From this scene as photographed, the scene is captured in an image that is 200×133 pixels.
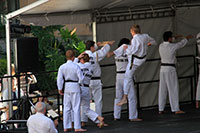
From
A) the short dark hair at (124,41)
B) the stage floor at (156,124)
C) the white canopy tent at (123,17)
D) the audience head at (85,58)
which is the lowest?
the stage floor at (156,124)

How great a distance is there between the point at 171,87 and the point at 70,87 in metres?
2.49

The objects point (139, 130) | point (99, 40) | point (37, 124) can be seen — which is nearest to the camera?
point (37, 124)

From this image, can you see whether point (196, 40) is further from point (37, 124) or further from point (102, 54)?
point (37, 124)

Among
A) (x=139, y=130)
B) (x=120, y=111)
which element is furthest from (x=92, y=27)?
(x=139, y=130)

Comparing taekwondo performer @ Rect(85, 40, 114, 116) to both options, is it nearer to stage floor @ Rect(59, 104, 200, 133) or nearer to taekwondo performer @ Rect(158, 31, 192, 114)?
stage floor @ Rect(59, 104, 200, 133)

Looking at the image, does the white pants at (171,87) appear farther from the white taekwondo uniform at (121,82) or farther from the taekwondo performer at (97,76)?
the taekwondo performer at (97,76)

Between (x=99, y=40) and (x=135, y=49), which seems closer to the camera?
(x=135, y=49)

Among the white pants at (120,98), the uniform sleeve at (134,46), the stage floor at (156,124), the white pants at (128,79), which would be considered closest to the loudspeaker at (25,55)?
the stage floor at (156,124)

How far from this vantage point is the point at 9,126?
10195 mm

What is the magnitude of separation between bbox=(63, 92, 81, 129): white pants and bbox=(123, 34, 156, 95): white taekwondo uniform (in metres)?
1.18

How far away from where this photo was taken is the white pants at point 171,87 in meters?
10.8

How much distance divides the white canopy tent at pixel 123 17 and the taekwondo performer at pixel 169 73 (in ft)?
2.31

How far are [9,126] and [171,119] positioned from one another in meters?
3.12

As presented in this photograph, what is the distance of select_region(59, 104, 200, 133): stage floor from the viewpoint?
9.39m
